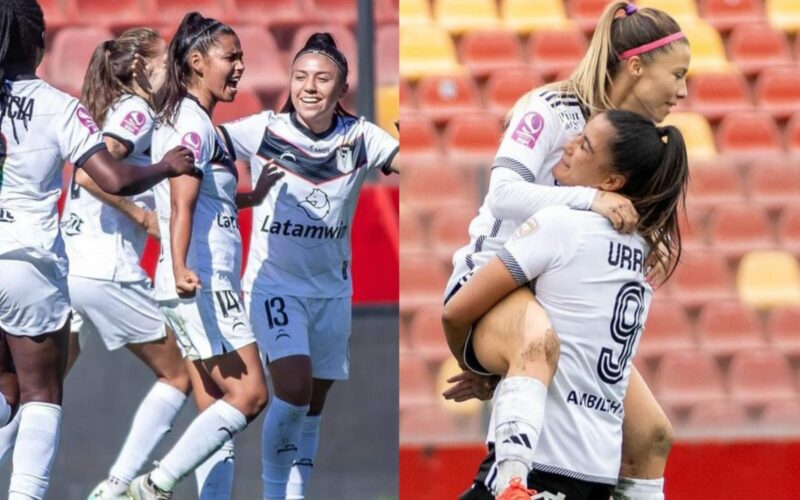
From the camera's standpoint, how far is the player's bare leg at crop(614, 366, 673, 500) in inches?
114

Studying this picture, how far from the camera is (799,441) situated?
4684 mm

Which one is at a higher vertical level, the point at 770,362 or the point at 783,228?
the point at 783,228

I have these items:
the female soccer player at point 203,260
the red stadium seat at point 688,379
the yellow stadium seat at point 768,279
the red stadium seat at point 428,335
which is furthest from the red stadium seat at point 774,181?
the female soccer player at point 203,260

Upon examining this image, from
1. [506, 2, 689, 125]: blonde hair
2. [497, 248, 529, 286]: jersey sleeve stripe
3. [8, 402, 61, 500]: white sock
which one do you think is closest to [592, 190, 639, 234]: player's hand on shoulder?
[497, 248, 529, 286]: jersey sleeve stripe

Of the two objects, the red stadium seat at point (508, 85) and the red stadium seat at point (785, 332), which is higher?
the red stadium seat at point (508, 85)

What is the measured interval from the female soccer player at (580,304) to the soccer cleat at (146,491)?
157 centimetres

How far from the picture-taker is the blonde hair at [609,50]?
118 inches

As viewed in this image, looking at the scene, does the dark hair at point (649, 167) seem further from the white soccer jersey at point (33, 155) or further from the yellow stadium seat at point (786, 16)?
the yellow stadium seat at point (786, 16)

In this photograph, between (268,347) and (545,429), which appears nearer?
(545,429)

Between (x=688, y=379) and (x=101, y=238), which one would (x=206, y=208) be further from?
(x=688, y=379)

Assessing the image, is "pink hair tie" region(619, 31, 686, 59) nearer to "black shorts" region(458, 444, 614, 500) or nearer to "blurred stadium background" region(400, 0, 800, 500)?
"black shorts" region(458, 444, 614, 500)

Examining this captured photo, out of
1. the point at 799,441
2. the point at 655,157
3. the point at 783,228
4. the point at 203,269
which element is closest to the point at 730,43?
the point at 783,228

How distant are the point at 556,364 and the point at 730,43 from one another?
3482 millimetres

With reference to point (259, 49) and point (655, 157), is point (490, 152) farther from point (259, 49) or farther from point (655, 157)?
point (655, 157)
